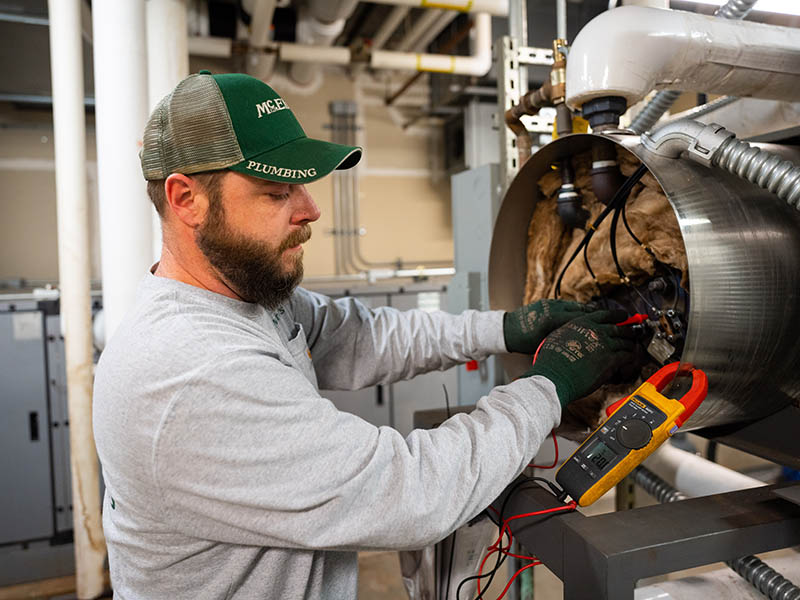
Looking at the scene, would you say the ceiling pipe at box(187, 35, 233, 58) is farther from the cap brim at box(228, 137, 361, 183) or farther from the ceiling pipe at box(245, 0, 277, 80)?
the cap brim at box(228, 137, 361, 183)

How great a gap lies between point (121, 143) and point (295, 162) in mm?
1012

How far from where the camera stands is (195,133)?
730 millimetres

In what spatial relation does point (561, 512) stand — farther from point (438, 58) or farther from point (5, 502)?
point (438, 58)

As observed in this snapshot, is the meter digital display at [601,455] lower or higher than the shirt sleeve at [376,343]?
lower

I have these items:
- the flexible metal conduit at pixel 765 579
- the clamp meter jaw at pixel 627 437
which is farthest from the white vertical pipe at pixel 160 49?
the flexible metal conduit at pixel 765 579

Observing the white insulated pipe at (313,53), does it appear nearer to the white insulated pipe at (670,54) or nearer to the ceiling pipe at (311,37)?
the ceiling pipe at (311,37)

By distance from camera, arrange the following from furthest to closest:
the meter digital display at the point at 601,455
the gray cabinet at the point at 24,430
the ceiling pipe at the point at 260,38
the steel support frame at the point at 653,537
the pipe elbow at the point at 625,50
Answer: the ceiling pipe at the point at 260,38 → the gray cabinet at the point at 24,430 → the pipe elbow at the point at 625,50 → the meter digital display at the point at 601,455 → the steel support frame at the point at 653,537

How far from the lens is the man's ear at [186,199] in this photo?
0.75m

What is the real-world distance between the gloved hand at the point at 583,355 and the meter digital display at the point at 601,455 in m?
0.08

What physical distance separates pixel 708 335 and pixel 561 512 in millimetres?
280

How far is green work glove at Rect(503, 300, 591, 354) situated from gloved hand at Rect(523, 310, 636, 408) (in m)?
0.06

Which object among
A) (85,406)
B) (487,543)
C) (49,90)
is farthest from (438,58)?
(487,543)

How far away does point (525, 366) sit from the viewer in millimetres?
1165

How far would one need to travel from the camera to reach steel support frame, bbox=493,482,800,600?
0.61 meters
